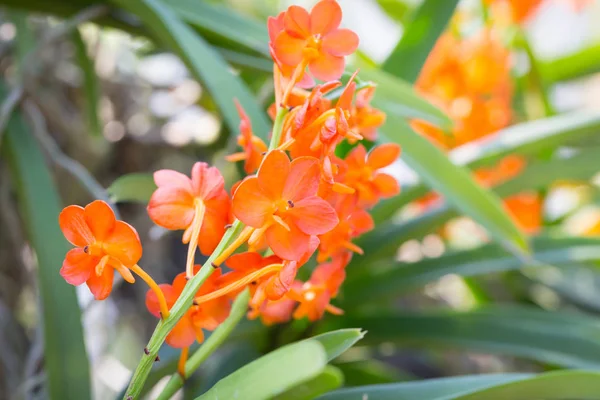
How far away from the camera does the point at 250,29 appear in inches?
20.9

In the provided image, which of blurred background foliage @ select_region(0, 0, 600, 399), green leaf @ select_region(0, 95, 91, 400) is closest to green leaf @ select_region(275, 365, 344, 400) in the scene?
blurred background foliage @ select_region(0, 0, 600, 399)

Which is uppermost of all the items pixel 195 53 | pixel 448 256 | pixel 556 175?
pixel 556 175

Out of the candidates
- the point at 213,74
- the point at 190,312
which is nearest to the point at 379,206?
the point at 213,74

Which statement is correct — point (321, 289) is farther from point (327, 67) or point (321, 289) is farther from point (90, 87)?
point (90, 87)

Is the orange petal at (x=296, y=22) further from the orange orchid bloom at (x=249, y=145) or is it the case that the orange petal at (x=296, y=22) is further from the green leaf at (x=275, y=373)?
the green leaf at (x=275, y=373)

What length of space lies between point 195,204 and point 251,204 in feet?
0.15

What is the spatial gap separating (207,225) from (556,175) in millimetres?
527

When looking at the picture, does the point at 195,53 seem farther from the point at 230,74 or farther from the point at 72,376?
the point at 72,376

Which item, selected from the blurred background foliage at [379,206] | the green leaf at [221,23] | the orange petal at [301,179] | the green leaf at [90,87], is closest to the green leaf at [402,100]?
the blurred background foliage at [379,206]

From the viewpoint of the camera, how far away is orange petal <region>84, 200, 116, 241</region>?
0.24 m

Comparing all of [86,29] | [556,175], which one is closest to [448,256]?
[556,175]

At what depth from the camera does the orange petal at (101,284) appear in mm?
248

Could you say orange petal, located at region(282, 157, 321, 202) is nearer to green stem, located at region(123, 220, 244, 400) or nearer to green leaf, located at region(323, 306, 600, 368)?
green stem, located at region(123, 220, 244, 400)

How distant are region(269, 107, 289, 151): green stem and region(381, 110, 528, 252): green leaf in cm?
18
